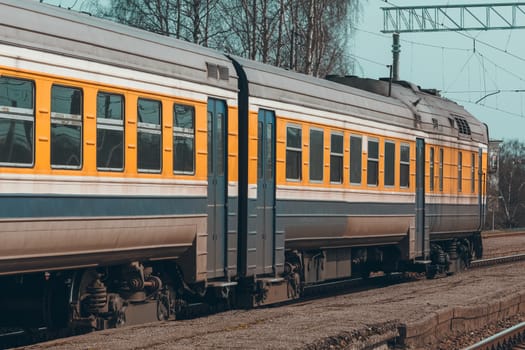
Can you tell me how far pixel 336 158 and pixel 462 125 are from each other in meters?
7.00

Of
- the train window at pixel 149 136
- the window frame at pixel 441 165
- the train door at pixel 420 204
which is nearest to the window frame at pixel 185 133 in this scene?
the train window at pixel 149 136

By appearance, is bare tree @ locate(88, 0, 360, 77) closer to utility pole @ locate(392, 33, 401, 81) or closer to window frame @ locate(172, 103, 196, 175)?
utility pole @ locate(392, 33, 401, 81)

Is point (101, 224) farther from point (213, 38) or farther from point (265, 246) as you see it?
point (213, 38)

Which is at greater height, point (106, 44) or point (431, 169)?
point (106, 44)

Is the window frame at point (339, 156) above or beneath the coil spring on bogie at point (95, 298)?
above

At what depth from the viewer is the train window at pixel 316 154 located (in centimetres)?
1603

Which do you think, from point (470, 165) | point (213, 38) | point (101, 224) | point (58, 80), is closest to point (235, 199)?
point (101, 224)

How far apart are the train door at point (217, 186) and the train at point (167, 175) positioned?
0.02m

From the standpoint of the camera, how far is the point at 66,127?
10.6m

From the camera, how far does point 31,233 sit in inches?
395

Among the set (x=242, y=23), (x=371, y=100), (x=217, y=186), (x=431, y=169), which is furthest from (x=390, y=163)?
(x=242, y=23)

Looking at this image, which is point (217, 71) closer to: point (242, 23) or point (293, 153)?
point (293, 153)

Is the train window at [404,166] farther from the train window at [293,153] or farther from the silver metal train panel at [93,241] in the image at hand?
the silver metal train panel at [93,241]

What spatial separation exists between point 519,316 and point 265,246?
13.0 ft
